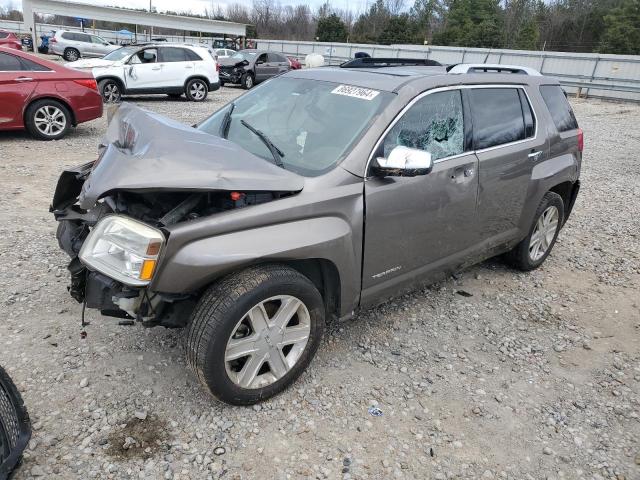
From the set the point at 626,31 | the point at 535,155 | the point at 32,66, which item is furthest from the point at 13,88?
the point at 626,31

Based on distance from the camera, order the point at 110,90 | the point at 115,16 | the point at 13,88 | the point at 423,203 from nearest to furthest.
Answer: the point at 423,203
the point at 13,88
the point at 110,90
the point at 115,16

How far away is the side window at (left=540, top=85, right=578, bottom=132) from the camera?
14.2ft

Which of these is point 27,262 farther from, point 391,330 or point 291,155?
point 391,330

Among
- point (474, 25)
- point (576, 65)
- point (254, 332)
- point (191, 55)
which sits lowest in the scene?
point (254, 332)

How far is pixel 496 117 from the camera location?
3.74 meters

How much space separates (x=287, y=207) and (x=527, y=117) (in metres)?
2.59

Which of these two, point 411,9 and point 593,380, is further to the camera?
point 411,9

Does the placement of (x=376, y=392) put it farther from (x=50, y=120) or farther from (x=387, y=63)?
(x=50, y=120)

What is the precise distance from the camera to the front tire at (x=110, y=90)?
1243cm

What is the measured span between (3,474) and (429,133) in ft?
9.51

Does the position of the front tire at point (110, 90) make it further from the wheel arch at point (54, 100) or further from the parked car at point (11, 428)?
the parked car at point (11, 428)

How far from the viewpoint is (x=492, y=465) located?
2445 millimetres

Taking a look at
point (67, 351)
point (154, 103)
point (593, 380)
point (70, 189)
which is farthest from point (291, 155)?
point (154, 103)

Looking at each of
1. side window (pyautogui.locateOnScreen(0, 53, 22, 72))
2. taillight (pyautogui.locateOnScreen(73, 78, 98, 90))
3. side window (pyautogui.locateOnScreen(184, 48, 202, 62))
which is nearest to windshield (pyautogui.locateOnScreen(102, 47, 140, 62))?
side window (pyautogui.locateOnScreen(184, 48, 202, 62))
